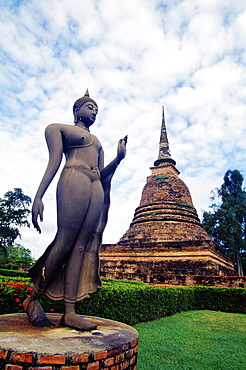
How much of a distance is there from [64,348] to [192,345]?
3.59 meters

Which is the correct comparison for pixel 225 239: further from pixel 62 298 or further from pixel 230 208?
pixel 62 298

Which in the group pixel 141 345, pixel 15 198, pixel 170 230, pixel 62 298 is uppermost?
pixel 15 198

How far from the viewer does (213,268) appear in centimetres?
1316

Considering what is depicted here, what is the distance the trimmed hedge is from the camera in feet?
15.7

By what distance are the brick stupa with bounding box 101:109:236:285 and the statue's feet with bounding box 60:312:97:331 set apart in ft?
34.7

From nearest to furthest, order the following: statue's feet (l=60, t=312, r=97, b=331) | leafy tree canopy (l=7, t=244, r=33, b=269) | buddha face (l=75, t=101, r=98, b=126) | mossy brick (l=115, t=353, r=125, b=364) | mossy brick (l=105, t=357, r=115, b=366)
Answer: mossy brick (l=105, t=357, r=115, b=366) → mossy brick (l=115, t=353, r=125, b=364) → statue's feet (l=60, t=312, r=97, b=331) → buddha face (l=75, t=101, r=98, b=126) → leafy tree canopy (l=7, t=244, r=33, b=269)

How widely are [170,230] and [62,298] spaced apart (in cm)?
1491

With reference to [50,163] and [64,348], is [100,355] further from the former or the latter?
[50,163]

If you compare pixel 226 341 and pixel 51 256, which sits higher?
pixel 51 256

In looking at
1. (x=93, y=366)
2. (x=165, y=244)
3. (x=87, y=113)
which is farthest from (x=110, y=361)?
(x=165, y=244)

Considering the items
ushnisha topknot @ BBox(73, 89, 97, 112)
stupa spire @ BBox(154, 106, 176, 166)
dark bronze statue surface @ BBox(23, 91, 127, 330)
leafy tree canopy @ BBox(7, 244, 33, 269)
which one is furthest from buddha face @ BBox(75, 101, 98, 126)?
leafy tree canopy @ BBox(7, 244, 33, 269)

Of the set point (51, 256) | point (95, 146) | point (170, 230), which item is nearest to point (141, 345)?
point (51, 256)

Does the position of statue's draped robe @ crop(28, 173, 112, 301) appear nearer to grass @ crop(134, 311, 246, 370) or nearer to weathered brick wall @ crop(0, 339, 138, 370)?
weathered brick wall @ crop(0, 339, 138, 370)

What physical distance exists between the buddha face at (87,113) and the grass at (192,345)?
11.6ft
